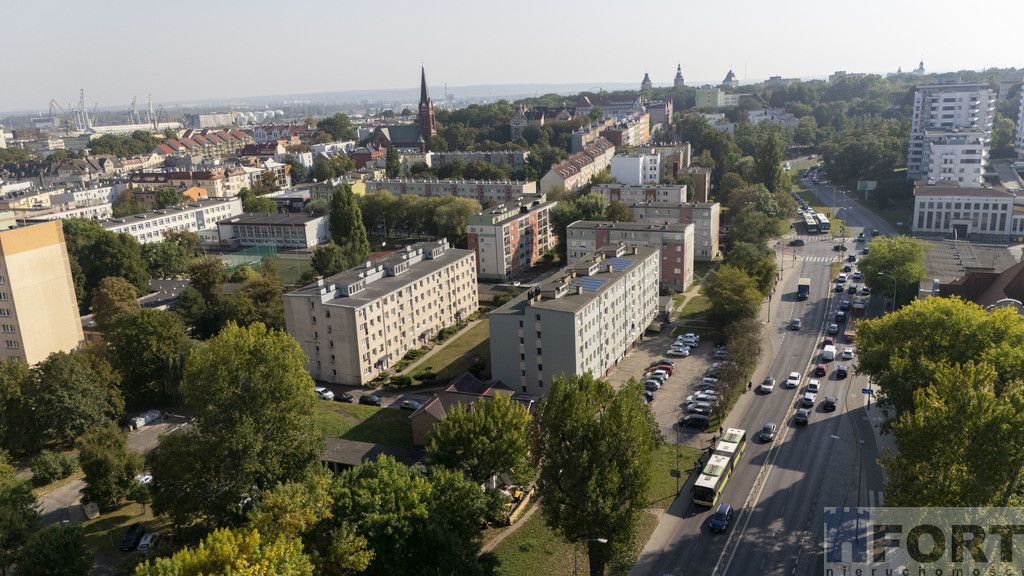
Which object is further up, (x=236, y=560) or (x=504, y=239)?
(x=236, y=560)

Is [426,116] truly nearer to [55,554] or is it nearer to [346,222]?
[346,222]

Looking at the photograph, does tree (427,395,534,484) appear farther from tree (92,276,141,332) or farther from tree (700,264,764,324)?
tree (92,276,141,332)

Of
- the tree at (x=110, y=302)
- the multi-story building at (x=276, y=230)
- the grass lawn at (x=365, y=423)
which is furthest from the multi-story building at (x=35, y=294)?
the multi-story building at (x=276, y=230)

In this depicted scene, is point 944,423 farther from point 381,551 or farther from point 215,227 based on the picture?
point 215,227

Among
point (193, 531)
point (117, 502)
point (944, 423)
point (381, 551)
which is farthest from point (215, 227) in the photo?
point (944, 423)

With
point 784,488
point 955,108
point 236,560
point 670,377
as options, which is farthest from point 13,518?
point 955,108

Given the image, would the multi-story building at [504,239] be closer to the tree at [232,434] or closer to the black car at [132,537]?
the tree at [232,434]
